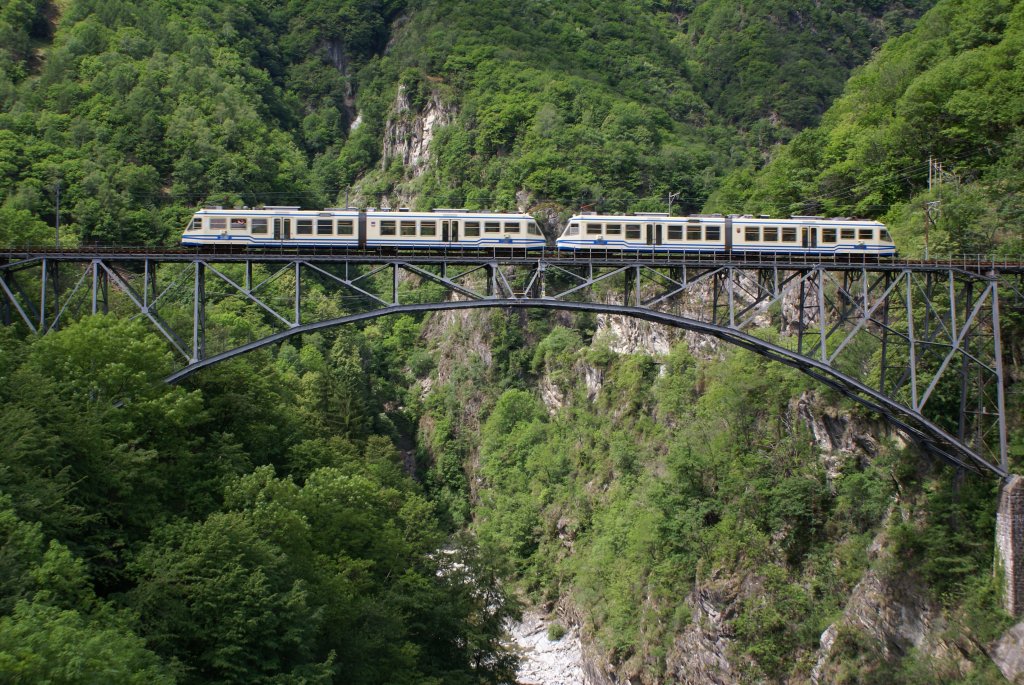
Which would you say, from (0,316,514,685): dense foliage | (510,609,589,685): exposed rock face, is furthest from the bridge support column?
(510,609,589,685): exposed rock face

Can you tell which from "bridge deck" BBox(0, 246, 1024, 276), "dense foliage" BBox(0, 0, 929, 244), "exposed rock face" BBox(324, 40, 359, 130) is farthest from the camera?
"exposed rock face" BBox(324, 40, 359, 130)

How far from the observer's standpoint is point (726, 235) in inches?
1527

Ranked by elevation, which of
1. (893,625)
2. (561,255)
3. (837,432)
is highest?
(561,255)

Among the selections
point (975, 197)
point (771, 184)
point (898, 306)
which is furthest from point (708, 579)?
point (771, 184)

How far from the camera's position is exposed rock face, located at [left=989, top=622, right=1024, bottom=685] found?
34.1 meters

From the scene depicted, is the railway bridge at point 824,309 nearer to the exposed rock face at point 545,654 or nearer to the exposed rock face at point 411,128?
the exposed rock face at point 545,654

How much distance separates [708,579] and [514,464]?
1153 inches

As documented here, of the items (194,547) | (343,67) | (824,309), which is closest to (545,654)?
(824,309)

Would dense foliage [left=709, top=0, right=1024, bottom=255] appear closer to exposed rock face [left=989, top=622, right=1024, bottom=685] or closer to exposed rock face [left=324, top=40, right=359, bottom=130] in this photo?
exposed rock face [left=989, top=622, right=1024, bottom=685]

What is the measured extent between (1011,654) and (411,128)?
3411 inches

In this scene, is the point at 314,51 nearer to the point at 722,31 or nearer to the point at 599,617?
the point at 722,31

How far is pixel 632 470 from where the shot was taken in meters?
63.2

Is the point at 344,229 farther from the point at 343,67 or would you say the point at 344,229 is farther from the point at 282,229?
the point at 343,67

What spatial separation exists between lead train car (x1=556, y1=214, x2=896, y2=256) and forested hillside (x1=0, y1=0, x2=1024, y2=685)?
5.49 metres
